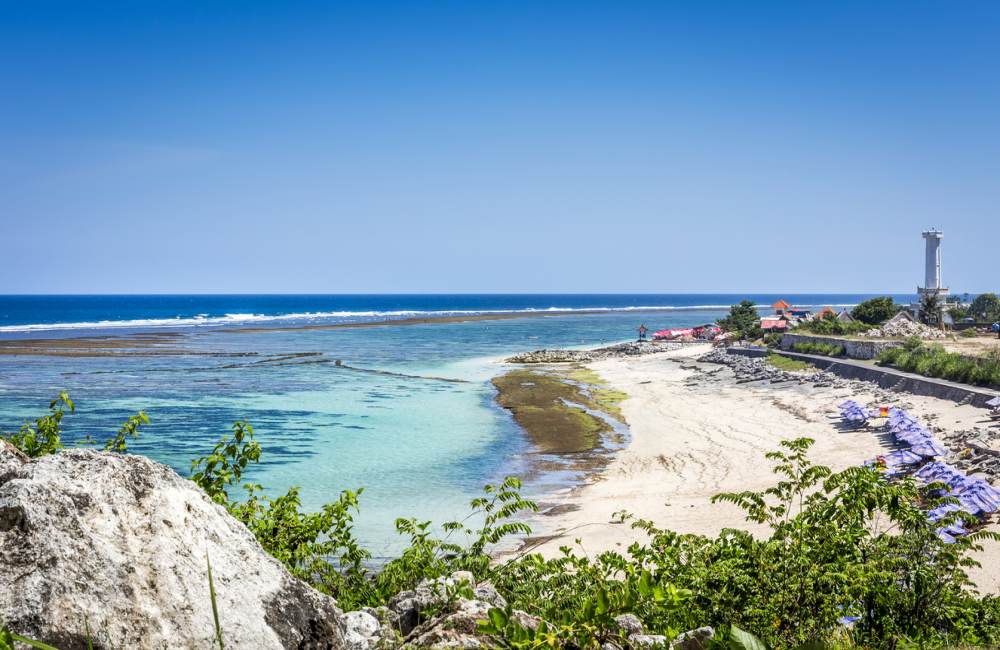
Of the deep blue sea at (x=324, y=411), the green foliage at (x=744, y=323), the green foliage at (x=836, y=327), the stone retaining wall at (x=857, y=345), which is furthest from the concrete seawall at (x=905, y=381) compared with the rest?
the deep blue sea at (x=324, y=411)

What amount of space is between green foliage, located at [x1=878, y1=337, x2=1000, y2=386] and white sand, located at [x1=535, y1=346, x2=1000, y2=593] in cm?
254

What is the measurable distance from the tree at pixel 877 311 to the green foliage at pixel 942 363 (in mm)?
14682

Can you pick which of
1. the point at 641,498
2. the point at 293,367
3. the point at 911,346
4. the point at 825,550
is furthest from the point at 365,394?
the point at 825,550

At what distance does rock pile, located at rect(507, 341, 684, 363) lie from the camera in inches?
2207

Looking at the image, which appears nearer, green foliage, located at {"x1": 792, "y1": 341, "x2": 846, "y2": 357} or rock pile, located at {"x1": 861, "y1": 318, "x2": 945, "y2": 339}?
green foliage, located at {"x1": 792, "y1": 341, "x2": 846, "y2": 357}

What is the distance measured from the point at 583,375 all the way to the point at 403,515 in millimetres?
31098

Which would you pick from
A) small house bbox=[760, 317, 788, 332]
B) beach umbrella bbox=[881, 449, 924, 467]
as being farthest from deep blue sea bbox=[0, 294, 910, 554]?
small house bbox=[760, 317, 788, 332]

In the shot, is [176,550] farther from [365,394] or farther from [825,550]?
[365,394]

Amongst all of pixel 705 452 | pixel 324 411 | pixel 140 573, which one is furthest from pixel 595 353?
pixel 140 573

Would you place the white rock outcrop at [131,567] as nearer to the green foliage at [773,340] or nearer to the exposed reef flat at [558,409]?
the exposed reef flat at [558,409]

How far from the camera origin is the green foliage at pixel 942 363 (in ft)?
89.0

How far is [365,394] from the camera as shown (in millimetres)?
38281

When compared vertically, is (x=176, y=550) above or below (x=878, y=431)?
above

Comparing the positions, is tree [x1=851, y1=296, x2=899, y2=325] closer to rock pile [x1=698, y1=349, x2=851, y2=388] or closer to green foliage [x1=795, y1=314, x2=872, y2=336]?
green foliage [x1=795, y1=314, x2=872, y2=336]
